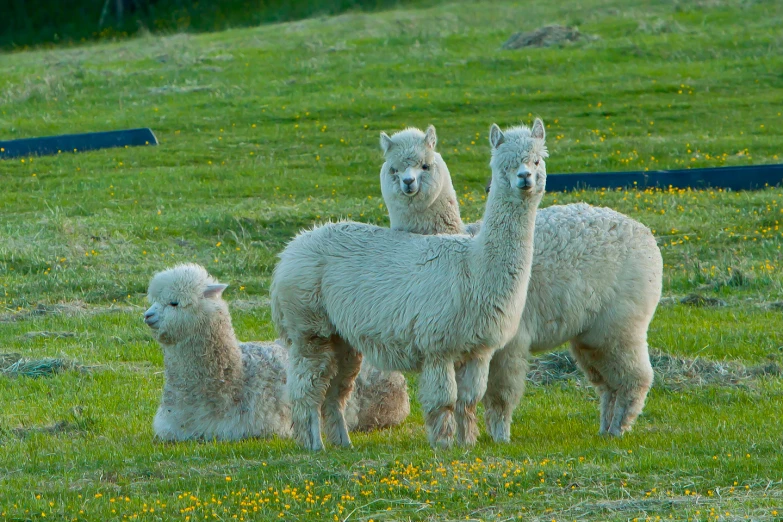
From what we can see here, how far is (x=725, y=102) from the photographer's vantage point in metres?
23.8

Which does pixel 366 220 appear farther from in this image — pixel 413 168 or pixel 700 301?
pixel 413 168

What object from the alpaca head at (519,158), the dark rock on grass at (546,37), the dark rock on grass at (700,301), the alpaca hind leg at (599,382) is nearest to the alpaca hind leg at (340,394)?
the alpaca hind leg at (599,382)

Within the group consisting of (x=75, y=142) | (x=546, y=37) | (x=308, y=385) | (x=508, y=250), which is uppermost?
(x=508, y=250)

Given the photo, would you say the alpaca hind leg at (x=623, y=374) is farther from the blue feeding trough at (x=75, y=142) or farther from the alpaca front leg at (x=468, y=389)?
the blue feeding trough at (x=75, y=142)

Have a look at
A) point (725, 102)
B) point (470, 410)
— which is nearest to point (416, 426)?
point (470, 410)

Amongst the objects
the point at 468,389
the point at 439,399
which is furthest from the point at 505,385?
the point at 439,399

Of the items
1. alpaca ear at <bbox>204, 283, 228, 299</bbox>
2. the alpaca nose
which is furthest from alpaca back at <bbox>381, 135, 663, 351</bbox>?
alpaca ear at <bbox>204, 283, 228, 299</bbox>

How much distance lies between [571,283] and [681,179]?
9.73m

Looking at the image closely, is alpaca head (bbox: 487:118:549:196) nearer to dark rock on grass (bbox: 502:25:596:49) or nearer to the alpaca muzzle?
the alpaca muzzle

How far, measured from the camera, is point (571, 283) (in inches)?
311

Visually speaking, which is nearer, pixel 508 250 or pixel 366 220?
pixel 508 250

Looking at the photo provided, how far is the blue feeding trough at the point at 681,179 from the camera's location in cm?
1691

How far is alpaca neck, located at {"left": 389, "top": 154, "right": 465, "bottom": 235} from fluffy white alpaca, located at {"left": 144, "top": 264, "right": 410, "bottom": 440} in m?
1.53

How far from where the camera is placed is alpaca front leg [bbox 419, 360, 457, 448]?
7270 millimetres
